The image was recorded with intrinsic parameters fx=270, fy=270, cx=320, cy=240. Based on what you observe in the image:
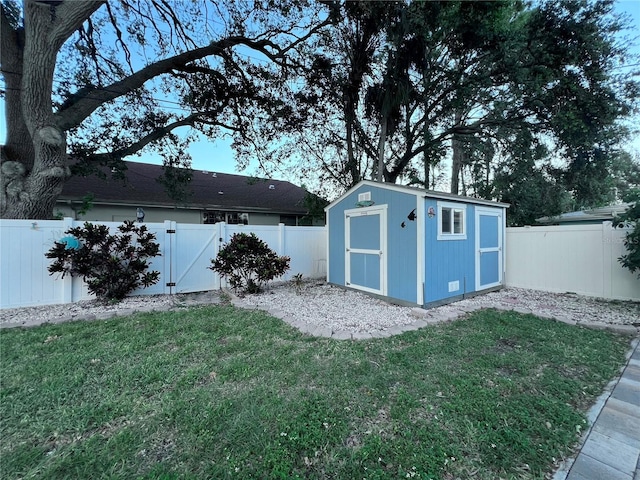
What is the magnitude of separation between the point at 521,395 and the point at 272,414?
2029 millimetres

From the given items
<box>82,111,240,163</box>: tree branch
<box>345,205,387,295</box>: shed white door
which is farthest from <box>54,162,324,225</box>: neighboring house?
<box>345,205,387,295</box>: shed white door

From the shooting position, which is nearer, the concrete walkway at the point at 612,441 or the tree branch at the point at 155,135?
the concrete walkway at the point at 612,441

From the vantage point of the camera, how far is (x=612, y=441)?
5.81ft

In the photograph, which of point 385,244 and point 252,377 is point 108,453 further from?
point 385,244

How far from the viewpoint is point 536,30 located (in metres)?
7.01

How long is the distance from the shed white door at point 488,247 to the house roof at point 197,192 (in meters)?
7.47

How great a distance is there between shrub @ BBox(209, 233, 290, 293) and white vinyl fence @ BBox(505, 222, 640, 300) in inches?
232

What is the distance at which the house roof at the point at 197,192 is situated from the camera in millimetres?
10039

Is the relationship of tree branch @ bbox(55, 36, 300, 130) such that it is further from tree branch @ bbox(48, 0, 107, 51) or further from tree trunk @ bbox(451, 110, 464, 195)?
tree trunk @ bbox(451, 110, 464, 195)

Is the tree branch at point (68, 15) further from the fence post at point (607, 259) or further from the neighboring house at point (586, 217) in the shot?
the neighboring house at point (586, 217)

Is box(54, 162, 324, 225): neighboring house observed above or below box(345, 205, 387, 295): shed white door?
above

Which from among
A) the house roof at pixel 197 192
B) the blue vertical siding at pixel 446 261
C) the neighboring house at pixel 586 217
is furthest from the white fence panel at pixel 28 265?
the neighboring house at pixel 586 217

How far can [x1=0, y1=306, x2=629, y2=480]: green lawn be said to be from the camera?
1.59m

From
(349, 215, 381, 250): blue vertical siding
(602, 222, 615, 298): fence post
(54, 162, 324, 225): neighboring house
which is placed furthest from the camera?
(54, 162, 324, 225): neighboring house
